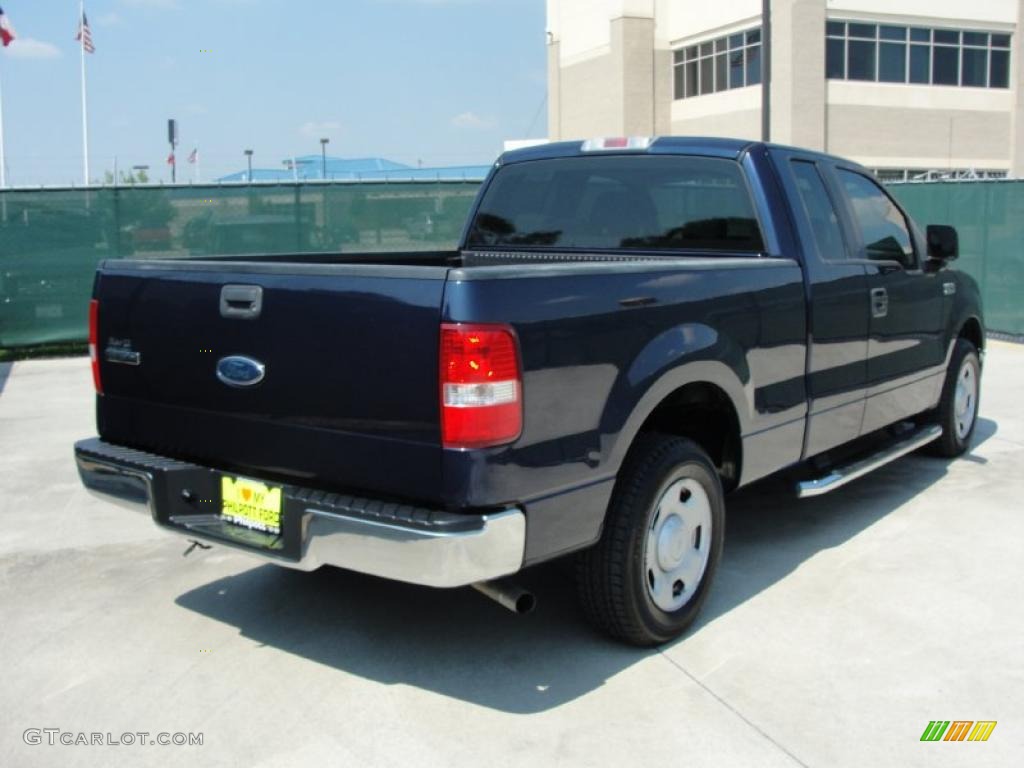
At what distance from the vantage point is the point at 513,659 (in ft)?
13.6

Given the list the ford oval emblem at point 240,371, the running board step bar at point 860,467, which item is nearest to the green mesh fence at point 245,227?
the running board step bar at point 860,467

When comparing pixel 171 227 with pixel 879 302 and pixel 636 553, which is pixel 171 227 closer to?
pixel 879 302

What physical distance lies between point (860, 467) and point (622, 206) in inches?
68.6

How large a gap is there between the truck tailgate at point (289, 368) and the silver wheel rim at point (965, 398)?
15.4 feet

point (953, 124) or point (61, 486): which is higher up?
point (953, 124)

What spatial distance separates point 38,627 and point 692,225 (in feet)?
10.8

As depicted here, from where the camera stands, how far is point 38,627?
4520 millimetres

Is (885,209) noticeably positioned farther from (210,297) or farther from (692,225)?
(210,297)

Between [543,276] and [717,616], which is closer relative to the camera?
[543,276]

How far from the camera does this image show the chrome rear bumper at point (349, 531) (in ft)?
11.1

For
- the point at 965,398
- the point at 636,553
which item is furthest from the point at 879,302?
the point at 636,553

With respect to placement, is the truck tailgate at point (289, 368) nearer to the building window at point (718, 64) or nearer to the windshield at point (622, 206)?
the windshield at point (622, 206)

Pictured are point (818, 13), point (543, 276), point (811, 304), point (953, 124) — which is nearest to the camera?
point (543, 276)

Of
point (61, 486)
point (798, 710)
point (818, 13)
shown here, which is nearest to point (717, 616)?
point (798, 710)
